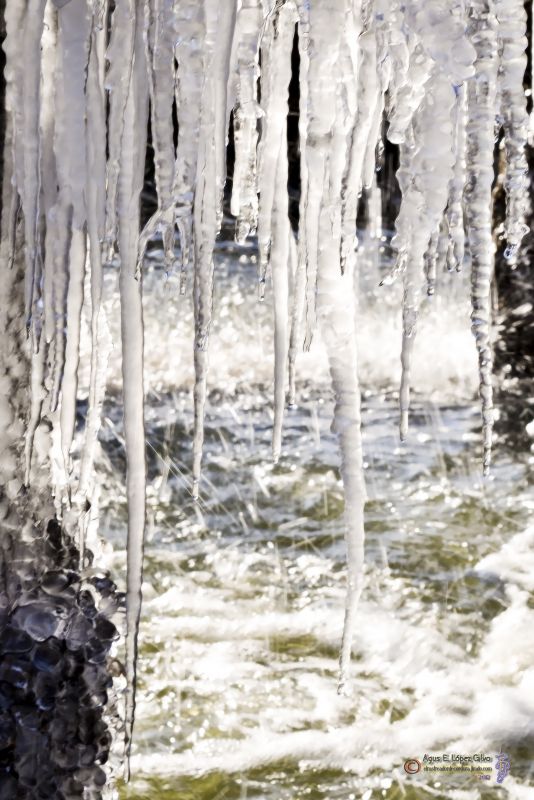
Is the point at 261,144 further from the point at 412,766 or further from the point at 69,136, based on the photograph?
the point at 412,766

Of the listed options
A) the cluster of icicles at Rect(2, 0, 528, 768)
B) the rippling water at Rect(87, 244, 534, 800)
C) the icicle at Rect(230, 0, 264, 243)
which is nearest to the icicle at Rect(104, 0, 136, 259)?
the cluster of icicles at Rect(2, 0, 528, 768)

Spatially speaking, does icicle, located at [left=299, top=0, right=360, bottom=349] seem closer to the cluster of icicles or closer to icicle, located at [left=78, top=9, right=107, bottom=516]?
the cluster of icicles

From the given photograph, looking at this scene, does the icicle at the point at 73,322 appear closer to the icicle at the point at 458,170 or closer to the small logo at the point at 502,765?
the icicle at the point at 458,170

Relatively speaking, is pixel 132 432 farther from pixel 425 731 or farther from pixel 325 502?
pixel 325 502

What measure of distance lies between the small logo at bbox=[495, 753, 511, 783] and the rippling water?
18 mm

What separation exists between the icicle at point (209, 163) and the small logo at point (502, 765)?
2198 mm

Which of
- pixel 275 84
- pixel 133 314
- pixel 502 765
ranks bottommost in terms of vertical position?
pixel 502 765

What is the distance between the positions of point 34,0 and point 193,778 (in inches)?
88.0

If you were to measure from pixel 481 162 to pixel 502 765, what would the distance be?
2393mm

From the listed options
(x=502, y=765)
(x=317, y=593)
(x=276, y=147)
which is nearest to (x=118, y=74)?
(x=276, y=147)

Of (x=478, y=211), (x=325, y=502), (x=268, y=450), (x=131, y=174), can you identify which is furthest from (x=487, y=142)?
(x=268, y=450)

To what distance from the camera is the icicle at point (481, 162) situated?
0.67 meters

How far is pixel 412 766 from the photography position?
2578 millimetres

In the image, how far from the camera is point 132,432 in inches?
32.7
